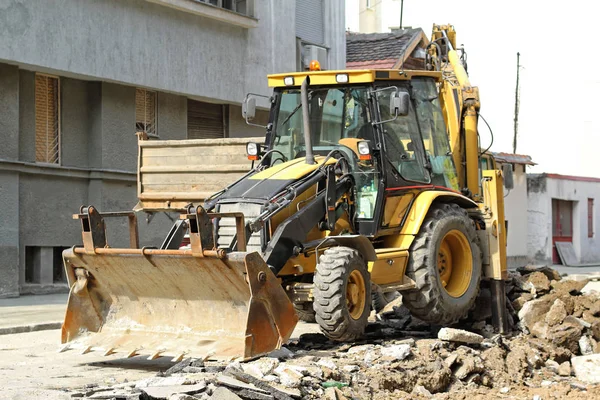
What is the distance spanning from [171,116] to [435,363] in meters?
11.8

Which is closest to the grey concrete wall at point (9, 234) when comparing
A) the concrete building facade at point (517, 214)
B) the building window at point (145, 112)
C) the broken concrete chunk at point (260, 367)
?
the building window at point (145, 112)

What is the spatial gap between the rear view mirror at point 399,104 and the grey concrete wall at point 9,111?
836 centimetres

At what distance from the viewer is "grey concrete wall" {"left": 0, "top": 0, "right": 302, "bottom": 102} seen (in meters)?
16.6

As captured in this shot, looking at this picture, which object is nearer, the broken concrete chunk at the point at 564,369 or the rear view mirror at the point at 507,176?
the broken concrete chunk at the point at 564,369

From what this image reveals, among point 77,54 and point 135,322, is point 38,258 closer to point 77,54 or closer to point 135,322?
point 77,54

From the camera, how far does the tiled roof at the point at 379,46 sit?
30.4 metres

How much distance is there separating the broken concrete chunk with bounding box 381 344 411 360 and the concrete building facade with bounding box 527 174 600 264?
2643 centimetres

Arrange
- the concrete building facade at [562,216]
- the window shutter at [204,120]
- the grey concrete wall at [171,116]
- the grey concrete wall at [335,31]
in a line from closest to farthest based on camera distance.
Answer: the grey concrete wall at [171,116], the window shutter at [204,120], the grey concrete wall at [335,31], the concrete building facade at [562,216]

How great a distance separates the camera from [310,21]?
23.8 metres

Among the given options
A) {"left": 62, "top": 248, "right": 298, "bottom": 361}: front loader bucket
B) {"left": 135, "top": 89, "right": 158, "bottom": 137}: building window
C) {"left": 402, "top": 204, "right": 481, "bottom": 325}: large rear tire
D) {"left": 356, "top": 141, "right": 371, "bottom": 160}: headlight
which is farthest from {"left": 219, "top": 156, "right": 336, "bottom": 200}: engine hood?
{"left": 135, "top": 89, "right": 158, "bottom": 137}: building window

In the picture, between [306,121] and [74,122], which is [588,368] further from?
[74,122]

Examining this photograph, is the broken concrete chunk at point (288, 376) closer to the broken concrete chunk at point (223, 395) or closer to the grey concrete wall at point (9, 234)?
the broken concrete chunk at point (223, 395)

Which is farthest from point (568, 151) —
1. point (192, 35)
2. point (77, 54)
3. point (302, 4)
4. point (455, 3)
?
point (77, 54)

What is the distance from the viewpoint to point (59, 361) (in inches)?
399
